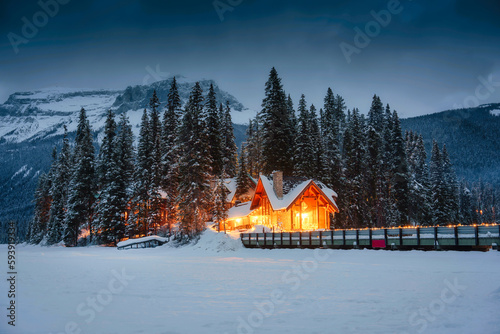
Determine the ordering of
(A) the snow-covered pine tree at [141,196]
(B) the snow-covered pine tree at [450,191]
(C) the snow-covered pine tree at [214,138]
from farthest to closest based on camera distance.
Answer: (C) the snow-covered pine tree at [214,138], (B) the snow-covered pine tree at [450,191], (A) the snow-covered pine tree at [141,196]

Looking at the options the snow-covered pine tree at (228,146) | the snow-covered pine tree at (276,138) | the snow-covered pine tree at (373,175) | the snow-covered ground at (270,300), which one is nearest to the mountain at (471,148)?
the snow-covered pine tree at (228,146)

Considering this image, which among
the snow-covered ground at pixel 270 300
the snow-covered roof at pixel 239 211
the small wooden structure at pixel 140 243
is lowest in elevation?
the small wooden structure at pixel 140 243

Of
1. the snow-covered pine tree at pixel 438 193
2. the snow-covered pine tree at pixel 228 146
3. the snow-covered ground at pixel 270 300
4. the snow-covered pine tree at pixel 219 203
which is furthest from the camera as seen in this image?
the snow-covered pine tree at pixel 228 146

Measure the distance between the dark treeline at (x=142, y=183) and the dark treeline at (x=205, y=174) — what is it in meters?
0.14

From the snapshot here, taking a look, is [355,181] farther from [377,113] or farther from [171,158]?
[171,158]

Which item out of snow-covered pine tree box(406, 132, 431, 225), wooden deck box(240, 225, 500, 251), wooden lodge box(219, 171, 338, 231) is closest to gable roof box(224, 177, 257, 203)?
wooden lodge box(219, 171, 338, 231)

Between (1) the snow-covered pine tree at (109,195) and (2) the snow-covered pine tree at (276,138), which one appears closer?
(1) the snow-covered pine tree at (109,195)

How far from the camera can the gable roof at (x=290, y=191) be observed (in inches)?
1662

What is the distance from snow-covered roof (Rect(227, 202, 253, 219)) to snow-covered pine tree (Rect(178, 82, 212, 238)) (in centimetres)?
478

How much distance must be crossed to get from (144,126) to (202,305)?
4554cm

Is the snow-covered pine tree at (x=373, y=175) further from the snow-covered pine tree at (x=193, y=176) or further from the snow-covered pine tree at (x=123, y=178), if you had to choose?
the snow-covered pine tree at (x=123, y=178)

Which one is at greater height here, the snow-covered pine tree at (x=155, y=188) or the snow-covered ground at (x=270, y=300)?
the snow-covered pine tree at (x=155, y=188)

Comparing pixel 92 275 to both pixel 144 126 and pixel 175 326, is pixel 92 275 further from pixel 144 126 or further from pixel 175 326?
pixel 144 126

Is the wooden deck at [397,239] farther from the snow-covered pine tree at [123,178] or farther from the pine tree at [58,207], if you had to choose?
the pine tree at [58,207]
